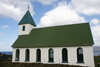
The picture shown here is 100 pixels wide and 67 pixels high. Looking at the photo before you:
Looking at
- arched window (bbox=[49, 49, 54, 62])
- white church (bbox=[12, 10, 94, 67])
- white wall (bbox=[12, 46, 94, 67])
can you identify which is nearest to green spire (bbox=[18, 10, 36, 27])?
white church (bbox=[12, 10, 94, 67])

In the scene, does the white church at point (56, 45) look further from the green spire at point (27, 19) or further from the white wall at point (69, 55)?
the green spire at point (27, 19)

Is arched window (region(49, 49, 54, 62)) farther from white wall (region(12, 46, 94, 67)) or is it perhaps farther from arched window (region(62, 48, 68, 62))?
arched window (region(62, 48, 68, 62))

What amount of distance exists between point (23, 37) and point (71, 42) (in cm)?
1455

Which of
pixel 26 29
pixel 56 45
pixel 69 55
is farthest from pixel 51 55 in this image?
pixel 26 29

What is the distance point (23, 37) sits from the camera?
95.4 ft

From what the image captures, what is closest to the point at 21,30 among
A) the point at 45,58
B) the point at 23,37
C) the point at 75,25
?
the point at 23,37

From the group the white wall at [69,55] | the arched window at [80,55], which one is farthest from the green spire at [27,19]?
the arched window at [80,55]

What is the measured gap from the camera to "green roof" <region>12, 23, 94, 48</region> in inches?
846

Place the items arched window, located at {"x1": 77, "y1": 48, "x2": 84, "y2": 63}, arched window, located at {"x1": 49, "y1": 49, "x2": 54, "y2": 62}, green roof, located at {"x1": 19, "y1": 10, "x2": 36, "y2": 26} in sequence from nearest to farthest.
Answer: arched window, located at {"x1": 77, "y1": 48, "x2": 84, "y2": 63}, arched window, located at {"x1": 49, "y1": 49, "x2": 54, "y2": 62}, green roof, located at {"x1": 19, "y1": 10, "x2": 36, "y2": 26}

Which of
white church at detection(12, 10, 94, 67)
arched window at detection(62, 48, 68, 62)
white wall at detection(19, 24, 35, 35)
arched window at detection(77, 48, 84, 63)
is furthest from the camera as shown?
white wall at detection(19, 24, 35, 35)

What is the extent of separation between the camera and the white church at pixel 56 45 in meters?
20.4

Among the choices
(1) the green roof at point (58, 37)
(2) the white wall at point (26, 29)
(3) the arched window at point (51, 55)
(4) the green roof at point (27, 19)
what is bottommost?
(3) the arched window at point (51, 55)

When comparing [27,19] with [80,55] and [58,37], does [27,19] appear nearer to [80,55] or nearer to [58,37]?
[58,37]

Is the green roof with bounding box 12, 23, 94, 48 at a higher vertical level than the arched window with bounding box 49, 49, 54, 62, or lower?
higher
